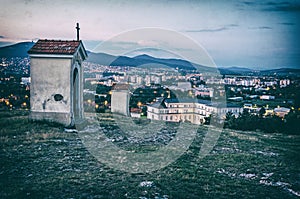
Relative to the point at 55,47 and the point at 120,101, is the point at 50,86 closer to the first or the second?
the point at 55,47

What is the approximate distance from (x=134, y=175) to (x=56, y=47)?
806 cm

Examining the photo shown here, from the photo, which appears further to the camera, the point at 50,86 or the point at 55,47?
the point at 55,47

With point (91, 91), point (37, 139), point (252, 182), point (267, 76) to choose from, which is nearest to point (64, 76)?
point (37, 139)

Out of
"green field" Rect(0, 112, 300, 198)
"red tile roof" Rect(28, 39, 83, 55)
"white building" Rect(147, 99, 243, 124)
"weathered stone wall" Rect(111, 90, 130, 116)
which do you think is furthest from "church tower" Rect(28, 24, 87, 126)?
"white building" Rect(147, 99, 243, 124)

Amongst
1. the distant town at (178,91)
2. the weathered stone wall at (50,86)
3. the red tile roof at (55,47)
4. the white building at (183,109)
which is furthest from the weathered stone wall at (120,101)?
the white building at (183,109)

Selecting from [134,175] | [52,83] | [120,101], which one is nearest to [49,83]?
[52,83]

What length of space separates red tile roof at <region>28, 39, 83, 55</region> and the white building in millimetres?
30982

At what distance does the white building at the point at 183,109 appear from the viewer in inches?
1813

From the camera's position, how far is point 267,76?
6159cm

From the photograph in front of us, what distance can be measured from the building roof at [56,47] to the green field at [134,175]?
3.67 meters

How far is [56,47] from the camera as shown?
42.8 feet

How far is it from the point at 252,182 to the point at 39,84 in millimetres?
9737

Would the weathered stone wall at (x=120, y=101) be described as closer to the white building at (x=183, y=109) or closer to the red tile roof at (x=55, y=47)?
the red tile roof at (x=55, y=47)

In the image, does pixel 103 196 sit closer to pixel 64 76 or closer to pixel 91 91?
pixel 64 76
